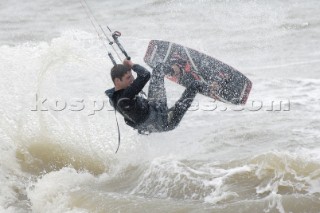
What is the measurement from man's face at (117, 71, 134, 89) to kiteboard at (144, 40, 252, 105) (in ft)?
4.73

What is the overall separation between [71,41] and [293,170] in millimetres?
4388

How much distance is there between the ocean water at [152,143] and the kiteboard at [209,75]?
2.70 feet

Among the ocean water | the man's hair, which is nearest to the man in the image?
the man's hair

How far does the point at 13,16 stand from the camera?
23938mm

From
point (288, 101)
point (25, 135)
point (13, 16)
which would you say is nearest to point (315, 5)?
point (288, 101)

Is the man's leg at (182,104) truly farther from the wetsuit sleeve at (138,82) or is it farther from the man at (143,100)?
the wetsuit sleeve at (138,82)

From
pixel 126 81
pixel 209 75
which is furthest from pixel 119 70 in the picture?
pixel 209 75

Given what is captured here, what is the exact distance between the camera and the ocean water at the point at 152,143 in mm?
6773

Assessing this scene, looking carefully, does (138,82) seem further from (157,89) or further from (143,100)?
(157,89)

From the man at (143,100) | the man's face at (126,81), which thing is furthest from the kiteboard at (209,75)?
the man's face at (126,81)

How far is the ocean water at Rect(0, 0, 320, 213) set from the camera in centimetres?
677

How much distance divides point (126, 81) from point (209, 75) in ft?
6.32

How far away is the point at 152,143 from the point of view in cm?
893

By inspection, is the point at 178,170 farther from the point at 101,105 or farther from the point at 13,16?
the point at 13,16
